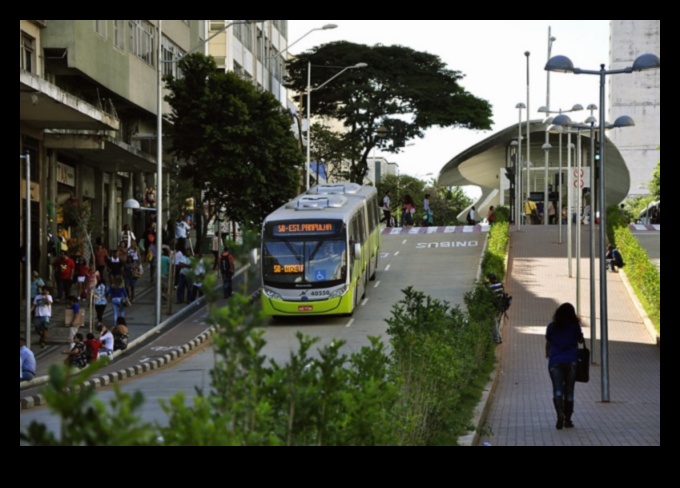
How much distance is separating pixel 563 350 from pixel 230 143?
2780cm

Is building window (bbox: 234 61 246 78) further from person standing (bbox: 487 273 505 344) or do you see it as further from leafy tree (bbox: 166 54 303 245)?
person standing (bbox: 487 273 505 344)

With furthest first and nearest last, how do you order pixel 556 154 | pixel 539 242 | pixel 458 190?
1. pixel 458 190
2. pixel 556 154
3. pixel 539 242

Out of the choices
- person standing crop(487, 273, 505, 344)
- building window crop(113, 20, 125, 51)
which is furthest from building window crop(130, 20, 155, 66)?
person standing crop(487, 273, 505, 344)

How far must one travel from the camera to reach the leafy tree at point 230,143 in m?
42.9

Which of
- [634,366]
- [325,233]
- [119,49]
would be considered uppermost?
[119,49]

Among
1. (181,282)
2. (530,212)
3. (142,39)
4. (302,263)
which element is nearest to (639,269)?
(302,263)

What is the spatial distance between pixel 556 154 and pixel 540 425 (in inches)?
2560

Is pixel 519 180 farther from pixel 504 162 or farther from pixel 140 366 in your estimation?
pixel 140 366

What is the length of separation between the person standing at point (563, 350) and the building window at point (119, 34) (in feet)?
91.6

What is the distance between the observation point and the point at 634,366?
87.1 ft

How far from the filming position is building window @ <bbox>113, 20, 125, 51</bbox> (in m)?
41.7
